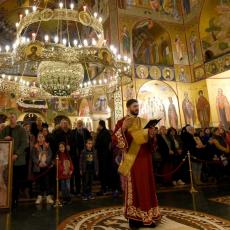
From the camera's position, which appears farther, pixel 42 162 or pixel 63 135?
pixel 63 135

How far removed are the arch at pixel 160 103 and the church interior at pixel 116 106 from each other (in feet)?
0.19

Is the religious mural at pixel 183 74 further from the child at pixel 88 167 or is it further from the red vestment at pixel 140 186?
the red vestment at pixel 140 186

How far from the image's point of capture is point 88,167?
21.0 feet

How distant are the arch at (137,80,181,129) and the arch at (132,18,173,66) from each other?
140cm

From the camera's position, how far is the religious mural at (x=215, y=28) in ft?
43.9

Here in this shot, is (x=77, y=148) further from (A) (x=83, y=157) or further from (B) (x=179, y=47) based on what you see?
(B) (x=179, y=47)

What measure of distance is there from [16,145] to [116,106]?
7910 mm

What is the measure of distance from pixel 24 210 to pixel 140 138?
2957 millimetres

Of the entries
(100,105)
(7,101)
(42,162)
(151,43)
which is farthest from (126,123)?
(7,101)

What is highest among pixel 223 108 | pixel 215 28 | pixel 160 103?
pixel 215 28

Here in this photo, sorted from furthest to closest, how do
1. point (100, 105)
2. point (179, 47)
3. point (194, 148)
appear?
point (100, 105), point (179, 47), point (194, 148)

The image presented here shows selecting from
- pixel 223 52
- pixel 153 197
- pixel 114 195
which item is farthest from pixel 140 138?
pixel 223 52

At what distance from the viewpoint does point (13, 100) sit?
1808cm

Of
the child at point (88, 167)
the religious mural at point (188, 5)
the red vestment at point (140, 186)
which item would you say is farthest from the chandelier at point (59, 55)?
the religious mural at point (188, 5)
